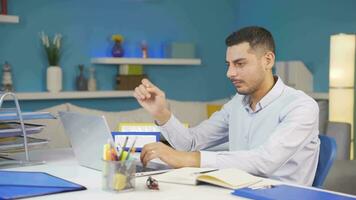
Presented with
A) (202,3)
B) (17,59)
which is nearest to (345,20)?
(202,3)

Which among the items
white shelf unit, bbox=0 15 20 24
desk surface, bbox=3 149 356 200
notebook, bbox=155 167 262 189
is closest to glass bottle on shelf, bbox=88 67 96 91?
white shelf unit, bbox=0 15 20 24

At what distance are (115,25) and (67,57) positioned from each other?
1.94ft

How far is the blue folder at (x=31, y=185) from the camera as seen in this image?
134 cm

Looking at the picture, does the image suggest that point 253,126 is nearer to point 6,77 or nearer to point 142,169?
point 142,169

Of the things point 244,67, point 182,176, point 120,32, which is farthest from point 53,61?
point 182,176

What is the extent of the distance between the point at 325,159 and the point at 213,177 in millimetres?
595

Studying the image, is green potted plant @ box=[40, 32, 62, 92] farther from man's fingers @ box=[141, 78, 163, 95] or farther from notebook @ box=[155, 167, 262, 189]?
notebook @ box=[155, 167, 262, 189]

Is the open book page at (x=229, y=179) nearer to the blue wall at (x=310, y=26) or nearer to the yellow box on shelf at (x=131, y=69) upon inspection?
the yellow box on shelf at (x=131, y=69)

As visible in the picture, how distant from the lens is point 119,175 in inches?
→ 54.5

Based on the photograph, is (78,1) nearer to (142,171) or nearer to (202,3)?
(202,3)

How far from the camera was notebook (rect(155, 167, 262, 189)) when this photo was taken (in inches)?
56.2

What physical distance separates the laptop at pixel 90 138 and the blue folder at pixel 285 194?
1.30ft

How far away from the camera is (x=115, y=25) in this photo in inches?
193

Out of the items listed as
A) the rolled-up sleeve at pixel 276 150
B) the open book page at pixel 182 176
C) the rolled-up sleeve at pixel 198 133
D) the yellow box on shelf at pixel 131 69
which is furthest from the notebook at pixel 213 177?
the yellow box on shelf at pixel 131 69
